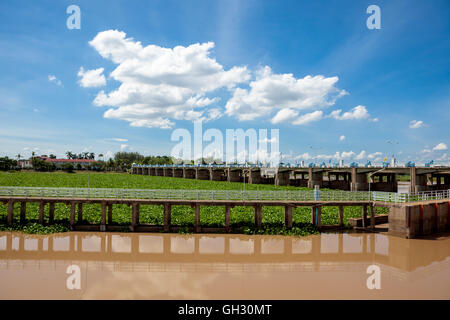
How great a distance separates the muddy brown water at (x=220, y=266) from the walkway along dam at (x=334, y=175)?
9.13 m

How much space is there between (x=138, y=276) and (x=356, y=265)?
14814mm

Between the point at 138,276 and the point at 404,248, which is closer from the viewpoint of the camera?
the point at 138,276

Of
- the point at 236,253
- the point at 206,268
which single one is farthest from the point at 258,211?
the point at 206,268

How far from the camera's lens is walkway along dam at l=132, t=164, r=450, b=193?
52969 millimetres

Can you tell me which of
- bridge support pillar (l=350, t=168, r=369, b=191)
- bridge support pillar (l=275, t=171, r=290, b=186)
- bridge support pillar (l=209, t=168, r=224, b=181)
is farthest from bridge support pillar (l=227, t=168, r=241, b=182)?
bridge support pillar (l=350, t=168, r=369, b=191)

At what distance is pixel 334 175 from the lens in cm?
8775

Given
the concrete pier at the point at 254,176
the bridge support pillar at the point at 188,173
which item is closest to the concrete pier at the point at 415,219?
the concrete pier at the point at 254,176

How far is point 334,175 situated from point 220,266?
77103 mm

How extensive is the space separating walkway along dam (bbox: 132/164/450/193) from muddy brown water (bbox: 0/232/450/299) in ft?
30.0

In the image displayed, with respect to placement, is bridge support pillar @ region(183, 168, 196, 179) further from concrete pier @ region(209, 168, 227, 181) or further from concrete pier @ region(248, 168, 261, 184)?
concrete pier @ region(248, 168, 261, 184)

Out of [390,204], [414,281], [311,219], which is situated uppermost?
[390,204]
